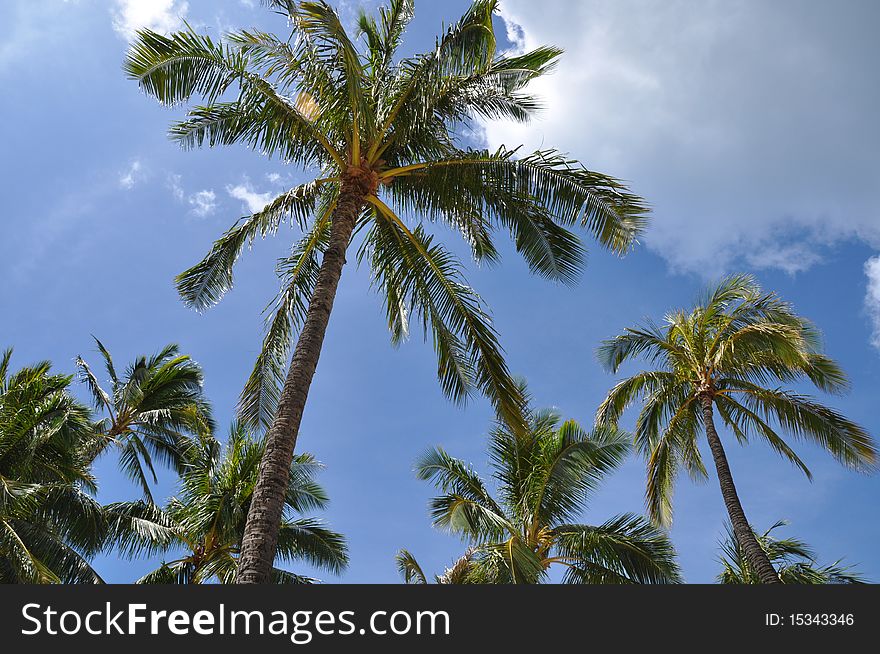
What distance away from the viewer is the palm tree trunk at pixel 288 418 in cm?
661

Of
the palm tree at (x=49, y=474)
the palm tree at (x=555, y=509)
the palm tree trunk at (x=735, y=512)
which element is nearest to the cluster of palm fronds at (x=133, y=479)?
the palm tree at (x=49, y=474)

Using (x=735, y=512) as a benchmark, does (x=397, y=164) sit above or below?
above

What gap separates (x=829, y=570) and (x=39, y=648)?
17866 millimetres

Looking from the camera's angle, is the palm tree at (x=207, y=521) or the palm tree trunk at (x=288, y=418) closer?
the palm tree trunk at (x=288, y=418)

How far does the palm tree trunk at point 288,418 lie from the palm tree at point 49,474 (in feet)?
25.4

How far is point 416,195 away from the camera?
1077 centimetres

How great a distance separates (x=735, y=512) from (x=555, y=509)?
382cm

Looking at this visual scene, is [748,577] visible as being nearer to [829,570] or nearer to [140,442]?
[829,570]

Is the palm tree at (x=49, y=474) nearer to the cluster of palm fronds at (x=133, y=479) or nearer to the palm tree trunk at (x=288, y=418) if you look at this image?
the cluster of palm fronds at (x=133, y=479)

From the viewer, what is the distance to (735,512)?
15008 mm

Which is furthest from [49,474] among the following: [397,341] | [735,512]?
[735,512]

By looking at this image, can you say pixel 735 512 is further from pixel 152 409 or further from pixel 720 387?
pixel 152 409

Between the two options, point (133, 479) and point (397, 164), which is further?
point (133, 479)

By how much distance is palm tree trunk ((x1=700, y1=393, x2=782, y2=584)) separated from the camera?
13.7 m
